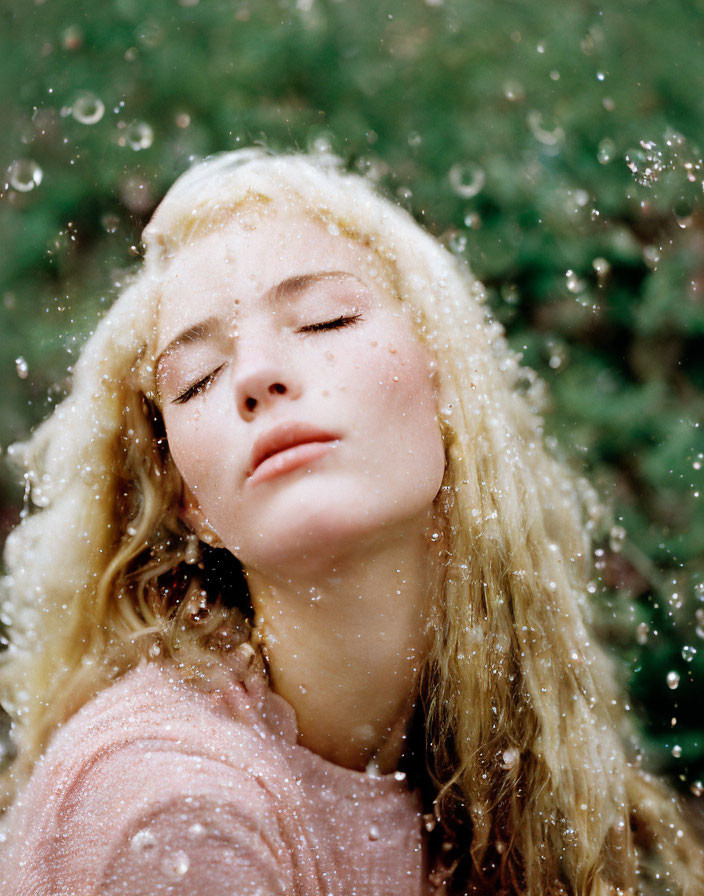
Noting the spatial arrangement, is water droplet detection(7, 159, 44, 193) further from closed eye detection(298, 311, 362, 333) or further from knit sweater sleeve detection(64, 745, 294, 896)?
knit sweater sleeve detection(64, 745, 294, 896)

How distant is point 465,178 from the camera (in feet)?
3.16

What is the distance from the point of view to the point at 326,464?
52 cm

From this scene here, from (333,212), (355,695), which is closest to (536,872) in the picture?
(355,695)

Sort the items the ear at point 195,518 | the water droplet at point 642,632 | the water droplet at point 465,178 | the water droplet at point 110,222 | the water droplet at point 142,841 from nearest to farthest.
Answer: the water droplet at point 142,841
the ear at point 195,518
the water droplet at point 110,222
the water droplet at point 465,178
the water droplet at point 642,632

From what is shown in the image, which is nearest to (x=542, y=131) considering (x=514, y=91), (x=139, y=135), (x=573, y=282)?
(x=514, y=91)

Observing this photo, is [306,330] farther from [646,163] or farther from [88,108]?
[646,163]

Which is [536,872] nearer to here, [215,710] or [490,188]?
[215,710]

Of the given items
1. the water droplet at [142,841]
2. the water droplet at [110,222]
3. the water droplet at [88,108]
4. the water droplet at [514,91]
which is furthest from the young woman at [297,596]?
the water droplet at [514,91]

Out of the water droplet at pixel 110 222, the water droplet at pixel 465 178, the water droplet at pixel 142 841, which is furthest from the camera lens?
the water droplet at pixel 465 178

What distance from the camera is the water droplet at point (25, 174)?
0.85m

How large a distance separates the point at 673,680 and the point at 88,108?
1.05 metres

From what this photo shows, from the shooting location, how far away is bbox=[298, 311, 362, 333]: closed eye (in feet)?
1.82

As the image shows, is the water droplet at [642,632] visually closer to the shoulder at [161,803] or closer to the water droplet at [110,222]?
the shoulder at [161,803]

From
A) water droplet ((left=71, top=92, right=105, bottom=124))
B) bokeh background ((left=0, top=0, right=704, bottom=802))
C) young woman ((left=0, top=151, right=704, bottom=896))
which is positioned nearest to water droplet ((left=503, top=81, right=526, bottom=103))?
bokeh background ((left=0, top=0, right=704, bottom=802))
